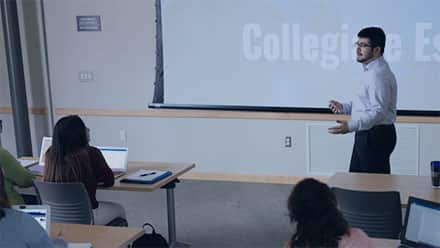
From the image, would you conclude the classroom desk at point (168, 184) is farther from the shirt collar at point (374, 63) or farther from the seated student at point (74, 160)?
the shirt collar at point (374, 63)

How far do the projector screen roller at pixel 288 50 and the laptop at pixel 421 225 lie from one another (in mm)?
3272

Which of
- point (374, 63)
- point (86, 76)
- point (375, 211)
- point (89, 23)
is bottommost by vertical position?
point (375, 211)

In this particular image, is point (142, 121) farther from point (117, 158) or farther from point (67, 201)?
point (67, 201)

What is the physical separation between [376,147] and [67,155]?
210 centimetres

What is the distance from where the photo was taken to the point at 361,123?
4.29 meters

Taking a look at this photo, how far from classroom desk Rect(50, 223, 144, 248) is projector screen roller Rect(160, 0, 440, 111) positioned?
11.2 ft

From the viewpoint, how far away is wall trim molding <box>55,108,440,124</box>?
234 inches

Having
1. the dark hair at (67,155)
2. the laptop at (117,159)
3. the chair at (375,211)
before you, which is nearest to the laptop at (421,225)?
the chair at (375,211)

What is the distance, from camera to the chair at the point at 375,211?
331cm

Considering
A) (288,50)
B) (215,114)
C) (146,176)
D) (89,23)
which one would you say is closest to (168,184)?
(146,176)

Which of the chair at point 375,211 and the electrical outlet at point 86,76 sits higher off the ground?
the electrical outlet at point 86,76

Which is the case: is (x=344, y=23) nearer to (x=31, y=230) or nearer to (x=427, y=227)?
(x=427, y=227)

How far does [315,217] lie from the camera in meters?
2.30

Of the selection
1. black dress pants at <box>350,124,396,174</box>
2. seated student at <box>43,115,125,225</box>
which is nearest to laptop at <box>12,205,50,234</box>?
seated student at <box>43,115,125,225</box>
